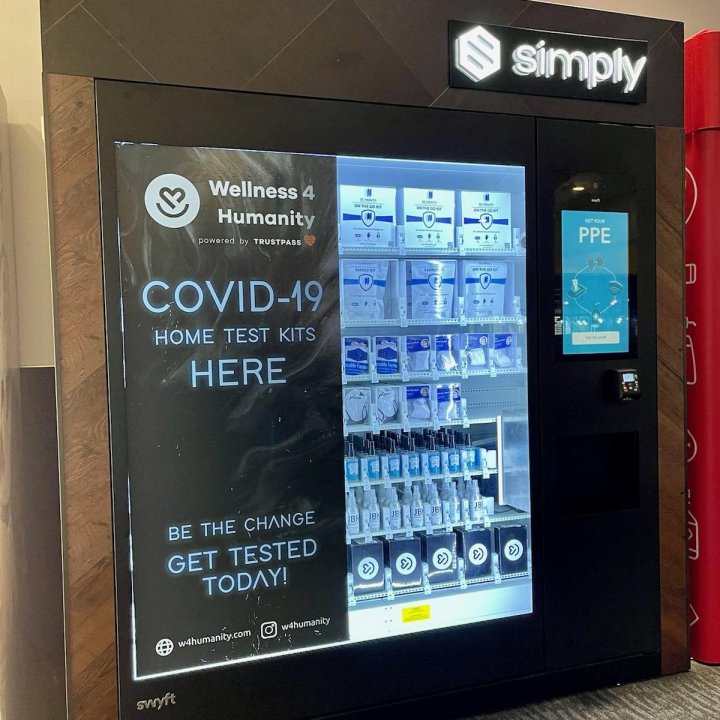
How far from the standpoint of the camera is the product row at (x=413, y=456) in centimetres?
245

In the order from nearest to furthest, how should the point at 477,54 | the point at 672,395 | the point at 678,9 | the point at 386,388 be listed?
the point at 477,54 → the point at 386,388 → the point at 672,395 → the point at 678,9

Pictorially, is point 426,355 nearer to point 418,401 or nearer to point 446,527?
point 418,401

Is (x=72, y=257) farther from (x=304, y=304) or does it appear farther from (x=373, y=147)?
(x=373, y=147)

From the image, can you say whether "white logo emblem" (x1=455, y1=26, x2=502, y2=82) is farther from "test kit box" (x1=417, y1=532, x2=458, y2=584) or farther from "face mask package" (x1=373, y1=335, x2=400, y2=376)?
"test kit box" (x1=417, y1=532, x2=458, y2=584)

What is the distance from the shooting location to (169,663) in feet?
6.77

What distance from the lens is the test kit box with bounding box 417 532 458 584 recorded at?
2.50 metres

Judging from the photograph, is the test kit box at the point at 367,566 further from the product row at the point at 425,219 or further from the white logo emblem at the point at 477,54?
the white logo emblem at the point at 477,54

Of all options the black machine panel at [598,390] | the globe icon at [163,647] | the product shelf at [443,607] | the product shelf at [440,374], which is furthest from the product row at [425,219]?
the globe icon at [163,647]

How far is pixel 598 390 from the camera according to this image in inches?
98.7

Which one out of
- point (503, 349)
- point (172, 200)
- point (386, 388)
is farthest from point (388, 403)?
point (172, 200)

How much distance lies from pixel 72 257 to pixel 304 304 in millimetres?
673

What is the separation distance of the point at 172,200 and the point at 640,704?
2.30 metres

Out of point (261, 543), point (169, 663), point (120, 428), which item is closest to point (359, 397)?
point (261, 543)

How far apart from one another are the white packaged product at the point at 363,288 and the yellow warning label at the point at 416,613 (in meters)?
1.00
